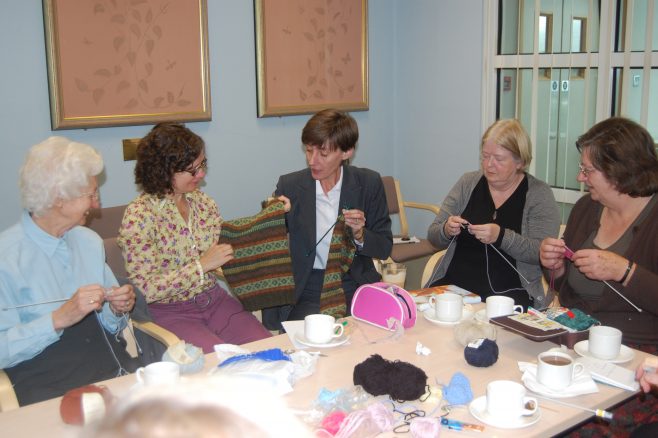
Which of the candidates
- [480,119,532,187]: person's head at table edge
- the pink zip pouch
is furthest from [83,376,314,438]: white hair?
[480,119,532,187]: person's head at table edge

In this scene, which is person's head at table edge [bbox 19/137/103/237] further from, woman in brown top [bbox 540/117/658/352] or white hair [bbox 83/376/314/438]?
white hair [bbox 83/376/314/438]

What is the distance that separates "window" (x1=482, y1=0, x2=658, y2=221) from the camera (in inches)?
145

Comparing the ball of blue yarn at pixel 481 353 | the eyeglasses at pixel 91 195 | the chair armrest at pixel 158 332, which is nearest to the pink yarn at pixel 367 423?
the ball of blue yarn at pixel 481 353

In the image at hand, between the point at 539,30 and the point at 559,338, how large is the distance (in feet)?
8.40

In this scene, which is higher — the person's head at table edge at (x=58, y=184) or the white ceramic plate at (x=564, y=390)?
the person's head at table edge at (x=58, y=184)

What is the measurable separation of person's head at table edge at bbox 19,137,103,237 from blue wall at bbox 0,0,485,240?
54.1 inches

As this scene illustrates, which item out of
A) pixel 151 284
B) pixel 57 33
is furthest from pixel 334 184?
A: pixel 57 33

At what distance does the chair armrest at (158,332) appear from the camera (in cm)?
237

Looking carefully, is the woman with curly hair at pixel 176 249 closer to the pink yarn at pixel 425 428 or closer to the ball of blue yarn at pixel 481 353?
the ball of blue yarn at pixel 481 353

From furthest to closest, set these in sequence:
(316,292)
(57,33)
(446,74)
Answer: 1. (446,74)
2. (57,33)
3. (316,292)

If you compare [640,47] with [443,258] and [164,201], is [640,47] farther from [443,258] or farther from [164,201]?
[164,201]

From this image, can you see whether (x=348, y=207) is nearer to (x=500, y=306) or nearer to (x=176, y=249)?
(x=176, y=249)

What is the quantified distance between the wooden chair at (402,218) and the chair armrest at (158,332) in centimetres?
211

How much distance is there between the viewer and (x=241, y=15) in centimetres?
430
